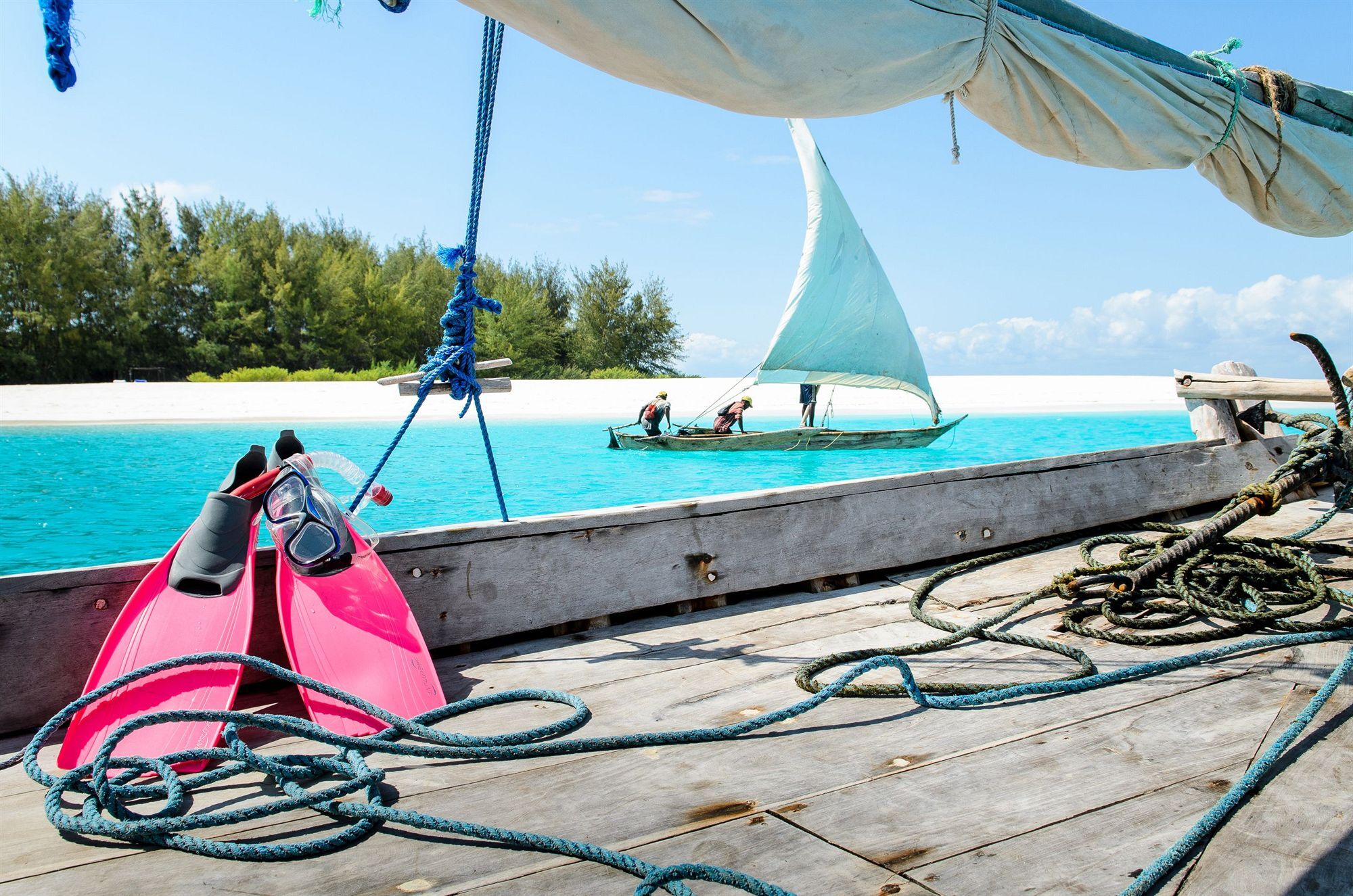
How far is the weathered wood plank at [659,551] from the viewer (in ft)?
5.76

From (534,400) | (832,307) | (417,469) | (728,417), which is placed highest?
(832,307)

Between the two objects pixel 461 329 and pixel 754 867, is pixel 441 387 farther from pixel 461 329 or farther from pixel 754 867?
pixel 754 867

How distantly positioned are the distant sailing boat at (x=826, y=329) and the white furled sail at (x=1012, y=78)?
49.7ft

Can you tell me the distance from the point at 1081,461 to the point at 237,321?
108 feet

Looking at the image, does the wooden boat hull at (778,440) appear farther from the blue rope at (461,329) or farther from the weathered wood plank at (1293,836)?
the weathered wood plank at (1293,836)

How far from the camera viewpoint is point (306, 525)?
1976 mm

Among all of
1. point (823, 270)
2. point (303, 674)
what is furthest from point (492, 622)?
point (823, 270)

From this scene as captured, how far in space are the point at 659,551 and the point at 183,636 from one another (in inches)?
46.4

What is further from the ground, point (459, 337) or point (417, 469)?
point (459, 337)

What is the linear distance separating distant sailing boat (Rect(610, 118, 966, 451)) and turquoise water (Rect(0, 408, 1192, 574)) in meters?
0.60

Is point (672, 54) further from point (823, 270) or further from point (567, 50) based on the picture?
point (823, 270)


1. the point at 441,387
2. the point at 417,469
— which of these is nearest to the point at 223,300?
the point at 417,469

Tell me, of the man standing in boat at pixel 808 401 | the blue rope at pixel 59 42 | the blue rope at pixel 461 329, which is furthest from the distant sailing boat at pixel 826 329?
the blue rope at pixel 59 42

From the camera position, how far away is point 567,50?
140 centimetres
